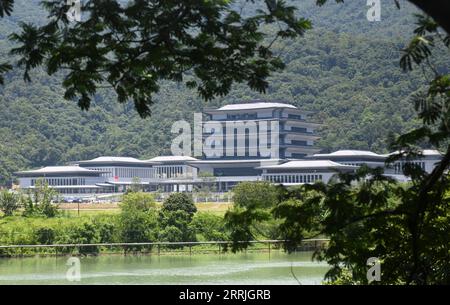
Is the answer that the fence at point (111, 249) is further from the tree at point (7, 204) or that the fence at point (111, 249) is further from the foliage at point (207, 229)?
the tree at point (7, 204)

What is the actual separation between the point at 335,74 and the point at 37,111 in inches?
794

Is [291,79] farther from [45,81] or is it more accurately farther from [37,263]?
[37,263]

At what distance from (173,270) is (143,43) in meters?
17.7

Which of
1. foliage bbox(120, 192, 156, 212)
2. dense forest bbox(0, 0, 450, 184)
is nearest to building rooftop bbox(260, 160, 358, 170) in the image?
dense forest bbox(0, 0, 450, 184)

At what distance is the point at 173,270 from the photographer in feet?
68.0

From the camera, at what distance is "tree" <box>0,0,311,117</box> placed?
3.41 m

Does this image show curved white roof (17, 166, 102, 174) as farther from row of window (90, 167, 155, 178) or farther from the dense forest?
the dense forest

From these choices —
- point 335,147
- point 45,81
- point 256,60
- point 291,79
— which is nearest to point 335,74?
point 291,79

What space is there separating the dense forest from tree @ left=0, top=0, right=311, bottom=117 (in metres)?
48.2

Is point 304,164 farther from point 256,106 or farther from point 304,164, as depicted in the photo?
point 256,106

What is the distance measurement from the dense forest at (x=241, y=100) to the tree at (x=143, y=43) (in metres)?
48.2

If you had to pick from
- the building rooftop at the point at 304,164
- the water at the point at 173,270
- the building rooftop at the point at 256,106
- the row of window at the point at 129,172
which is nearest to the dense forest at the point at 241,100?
the row of window at the point at 129,172

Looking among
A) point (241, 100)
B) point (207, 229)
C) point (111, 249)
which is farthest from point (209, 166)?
point (111, 249)

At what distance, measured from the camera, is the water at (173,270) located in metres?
18.5
